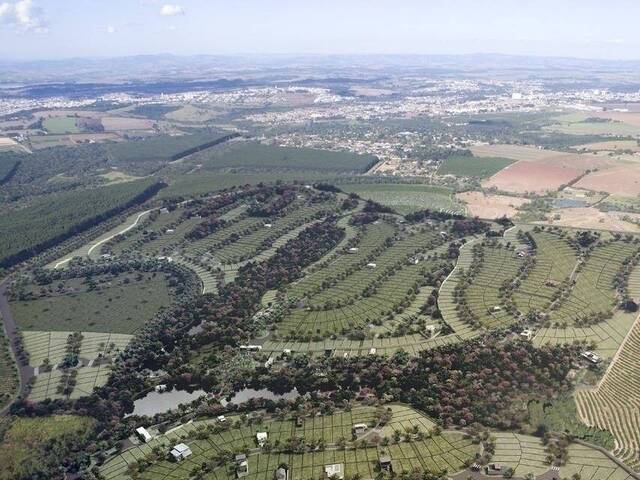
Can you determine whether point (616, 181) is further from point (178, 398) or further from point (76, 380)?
point (76, 380)

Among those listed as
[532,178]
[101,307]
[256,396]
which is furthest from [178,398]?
[532,178]

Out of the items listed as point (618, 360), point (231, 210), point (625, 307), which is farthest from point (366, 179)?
point (618, 360)

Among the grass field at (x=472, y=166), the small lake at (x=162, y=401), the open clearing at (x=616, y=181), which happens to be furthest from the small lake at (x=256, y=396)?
the grass field at (x=472, y=166)

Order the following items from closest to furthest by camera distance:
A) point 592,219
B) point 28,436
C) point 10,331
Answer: point 28,436 < point 10,331 < point 592,219

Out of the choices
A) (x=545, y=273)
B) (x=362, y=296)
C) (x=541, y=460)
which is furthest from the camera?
(x=545, y=273)

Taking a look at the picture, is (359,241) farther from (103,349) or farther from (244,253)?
(103,349)

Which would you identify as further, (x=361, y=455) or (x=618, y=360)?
(x=618, y=360)

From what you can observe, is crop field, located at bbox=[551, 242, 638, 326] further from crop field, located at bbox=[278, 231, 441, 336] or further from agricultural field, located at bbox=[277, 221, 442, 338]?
crop field, located at bbox=[278, 231, 441, 336]
